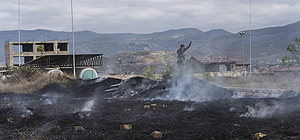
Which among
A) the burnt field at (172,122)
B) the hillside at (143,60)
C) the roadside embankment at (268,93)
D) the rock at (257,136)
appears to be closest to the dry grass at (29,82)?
the burnt field at (172,122)

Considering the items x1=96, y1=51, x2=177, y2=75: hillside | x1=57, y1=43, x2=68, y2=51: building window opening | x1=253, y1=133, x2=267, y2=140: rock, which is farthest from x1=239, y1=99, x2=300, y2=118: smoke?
x1=96, y1=51, x2=177, y2=75: hillside

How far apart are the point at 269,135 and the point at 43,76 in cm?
2335

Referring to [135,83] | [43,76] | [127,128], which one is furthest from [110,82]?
[127,128]

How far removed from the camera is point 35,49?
7962 centimetres

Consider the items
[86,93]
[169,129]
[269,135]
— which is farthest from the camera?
[86,93]

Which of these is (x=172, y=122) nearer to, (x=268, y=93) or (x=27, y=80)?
(x=268, y=93)

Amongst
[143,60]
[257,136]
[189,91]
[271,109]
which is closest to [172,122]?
[257,136]

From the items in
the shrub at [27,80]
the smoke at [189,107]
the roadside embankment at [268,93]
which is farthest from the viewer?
the shrub at [27,80]

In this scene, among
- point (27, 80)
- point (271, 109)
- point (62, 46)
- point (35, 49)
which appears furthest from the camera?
point (62, 46)

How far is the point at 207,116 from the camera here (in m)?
11.0

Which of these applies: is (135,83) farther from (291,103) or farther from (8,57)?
(8,57)

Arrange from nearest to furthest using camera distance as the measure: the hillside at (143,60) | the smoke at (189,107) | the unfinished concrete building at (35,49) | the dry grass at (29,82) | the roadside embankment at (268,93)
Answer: the smoke at (189,107) < the roadside embankment at (268,93) < the dry grass at (29,82) < the unfinished concrete building at (35,49) < the hillside at (143,60)

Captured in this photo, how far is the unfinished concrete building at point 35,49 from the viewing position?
251 feet

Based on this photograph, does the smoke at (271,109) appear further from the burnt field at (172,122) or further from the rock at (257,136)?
the rock at (257,136)
